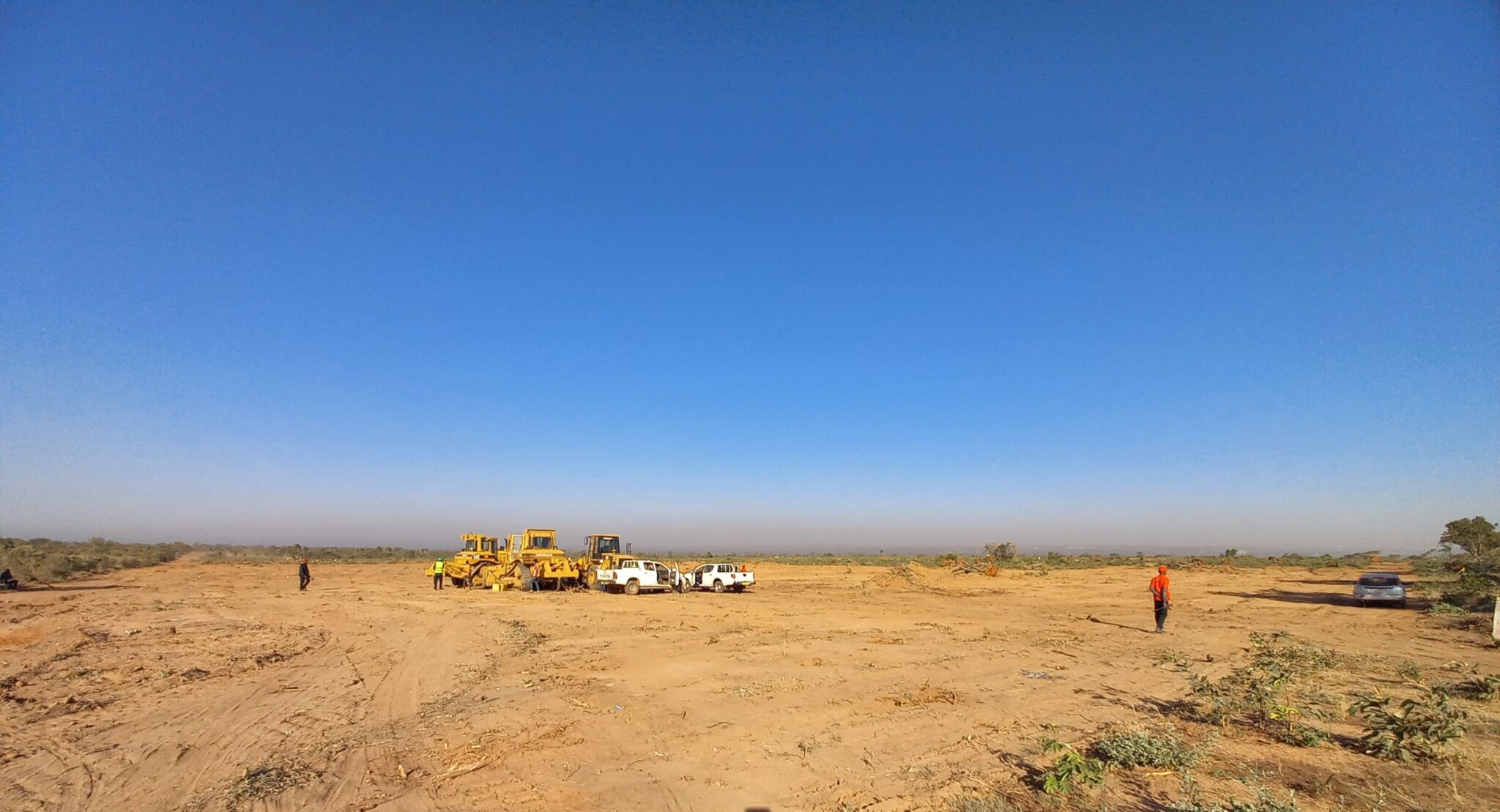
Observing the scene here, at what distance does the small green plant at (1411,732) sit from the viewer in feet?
27.0

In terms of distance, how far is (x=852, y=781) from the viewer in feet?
26.3

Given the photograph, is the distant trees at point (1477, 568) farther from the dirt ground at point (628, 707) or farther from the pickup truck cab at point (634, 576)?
the pickup truck cab at point (634, 576)

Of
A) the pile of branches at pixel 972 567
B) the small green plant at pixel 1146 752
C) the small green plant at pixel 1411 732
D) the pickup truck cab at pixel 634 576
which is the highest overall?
the small green plant at pixel 1411 732

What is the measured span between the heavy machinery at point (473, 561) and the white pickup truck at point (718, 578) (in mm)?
10472

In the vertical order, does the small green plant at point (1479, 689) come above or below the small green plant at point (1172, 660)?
above

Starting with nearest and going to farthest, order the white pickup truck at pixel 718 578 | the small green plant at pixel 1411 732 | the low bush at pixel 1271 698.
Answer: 1. the small green plant at pixel 1411 732
2. the low bush at pixel 1271 698
3. the white pickup truck at pixel 718 578

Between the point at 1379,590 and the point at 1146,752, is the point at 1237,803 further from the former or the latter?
the point at 1379,590

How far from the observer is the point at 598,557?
36719 mm

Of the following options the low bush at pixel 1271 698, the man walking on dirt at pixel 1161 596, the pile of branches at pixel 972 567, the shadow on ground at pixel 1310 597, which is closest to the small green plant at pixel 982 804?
the low bush at pixel 1271 698

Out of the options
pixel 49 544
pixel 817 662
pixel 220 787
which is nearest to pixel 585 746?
pixel 220 787

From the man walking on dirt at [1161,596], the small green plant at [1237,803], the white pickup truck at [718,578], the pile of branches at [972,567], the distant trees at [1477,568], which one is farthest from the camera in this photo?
the pile of branches at [972,567]

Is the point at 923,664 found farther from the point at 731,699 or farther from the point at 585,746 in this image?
the point at 585,746

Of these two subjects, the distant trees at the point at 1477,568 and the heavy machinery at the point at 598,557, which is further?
the heavy machinery at the point at 598,557

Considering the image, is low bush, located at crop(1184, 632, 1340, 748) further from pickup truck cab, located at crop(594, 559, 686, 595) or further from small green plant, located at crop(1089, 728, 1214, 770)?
pickup truck cab, located at crop(594, 559, 686, 595)
